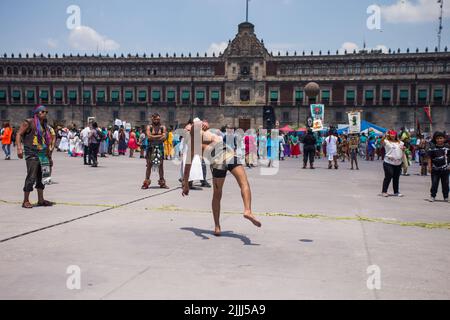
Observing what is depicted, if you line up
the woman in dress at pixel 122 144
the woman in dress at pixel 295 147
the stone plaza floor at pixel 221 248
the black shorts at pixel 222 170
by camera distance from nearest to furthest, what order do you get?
the stone plaza floor at pixel 221 248, the black shorts at pixel 222 170, the woman in dress at pixel 122 144, the woman in dress at pixel 295 147

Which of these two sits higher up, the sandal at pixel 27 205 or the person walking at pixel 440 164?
the person walking at pixel 440 164

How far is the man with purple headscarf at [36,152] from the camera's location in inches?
292

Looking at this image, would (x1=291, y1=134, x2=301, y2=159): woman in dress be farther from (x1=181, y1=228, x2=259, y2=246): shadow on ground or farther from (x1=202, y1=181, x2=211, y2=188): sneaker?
(x1=181, y1=228, x2=259, y2=246): shadow on ground

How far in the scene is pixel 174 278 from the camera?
12.8ft

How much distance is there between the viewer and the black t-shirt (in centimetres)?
952

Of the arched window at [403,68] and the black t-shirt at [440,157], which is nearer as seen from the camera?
the black t-shirt at [440,157]

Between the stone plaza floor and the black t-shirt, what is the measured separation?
850 millimetres

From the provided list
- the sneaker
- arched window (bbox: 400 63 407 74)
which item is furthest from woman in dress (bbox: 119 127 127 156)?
arched window (bbox: 400 63 407 74)

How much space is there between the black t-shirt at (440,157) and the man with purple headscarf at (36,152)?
24.6 feet

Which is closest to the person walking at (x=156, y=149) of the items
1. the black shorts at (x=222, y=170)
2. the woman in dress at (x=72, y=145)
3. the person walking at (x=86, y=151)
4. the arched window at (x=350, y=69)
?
the black shorts at (x=222, y=170)

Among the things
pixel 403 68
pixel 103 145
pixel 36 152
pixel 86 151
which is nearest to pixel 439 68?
pixel 403 68

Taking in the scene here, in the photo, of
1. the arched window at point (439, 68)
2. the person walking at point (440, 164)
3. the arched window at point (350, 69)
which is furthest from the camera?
the arched window at point (350, 69)

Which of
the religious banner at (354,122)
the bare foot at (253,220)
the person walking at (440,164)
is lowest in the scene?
the bare foot at (253,220)

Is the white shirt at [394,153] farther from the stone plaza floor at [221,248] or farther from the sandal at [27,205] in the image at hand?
the sandal at [27,205]
